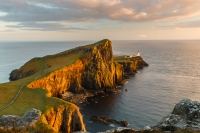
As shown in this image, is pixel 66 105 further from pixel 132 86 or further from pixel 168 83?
pixel 168 83

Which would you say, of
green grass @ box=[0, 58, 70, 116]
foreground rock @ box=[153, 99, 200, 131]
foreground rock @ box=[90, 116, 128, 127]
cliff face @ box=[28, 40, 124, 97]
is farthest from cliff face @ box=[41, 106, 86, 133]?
cliff face @ box=[28, 40, 124, 97]

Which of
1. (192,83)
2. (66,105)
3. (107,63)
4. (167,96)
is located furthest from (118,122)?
(192,83)

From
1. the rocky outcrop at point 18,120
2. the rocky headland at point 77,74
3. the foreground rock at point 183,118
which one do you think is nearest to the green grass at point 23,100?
the rocky headland at point 77,74

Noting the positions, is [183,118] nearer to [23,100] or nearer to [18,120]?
[18,120]

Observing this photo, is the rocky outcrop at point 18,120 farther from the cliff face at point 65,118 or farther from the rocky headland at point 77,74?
the rocky headland at point 77,74

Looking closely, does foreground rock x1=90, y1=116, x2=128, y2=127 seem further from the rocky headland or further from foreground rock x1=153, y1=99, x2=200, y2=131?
foreground rock x1=153, y1=99, x2=200, y2=131
